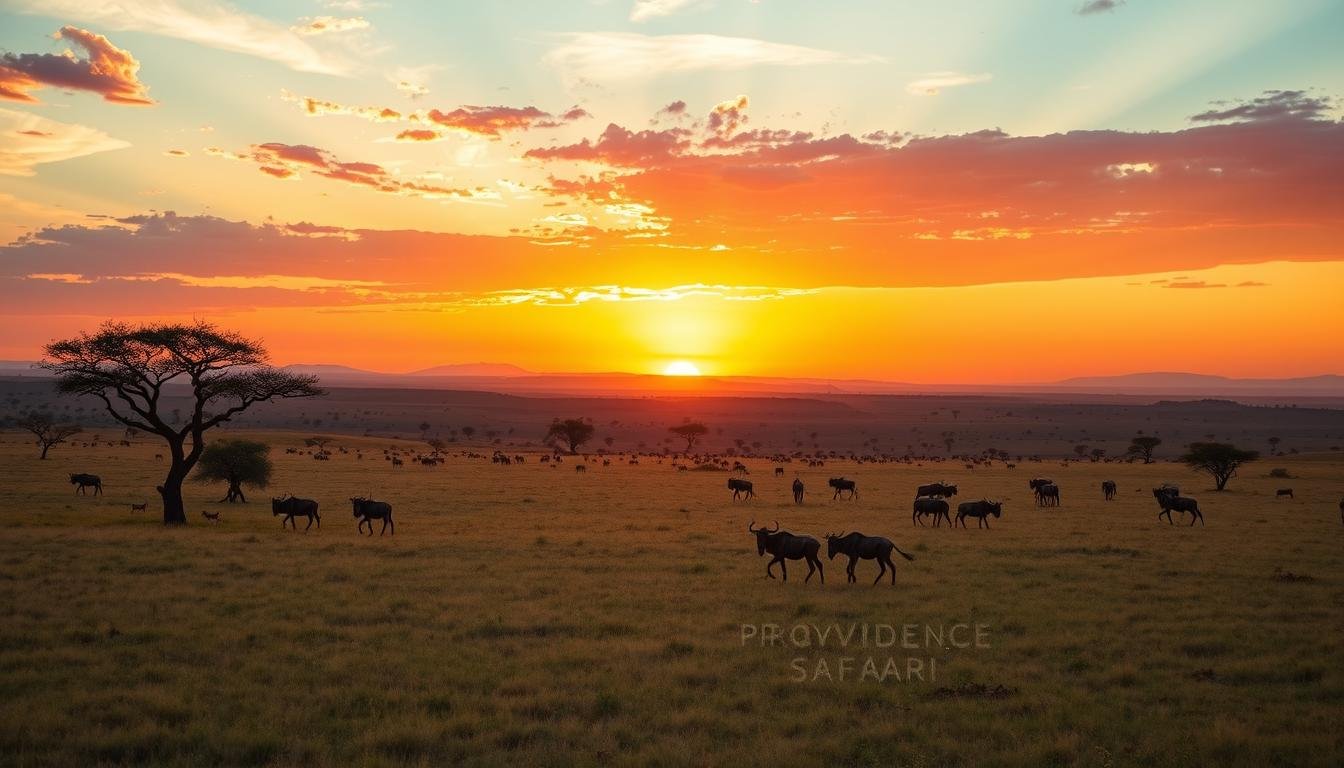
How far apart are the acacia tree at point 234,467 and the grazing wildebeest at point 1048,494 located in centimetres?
4237

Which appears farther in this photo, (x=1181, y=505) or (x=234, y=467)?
(x=234, y=467)

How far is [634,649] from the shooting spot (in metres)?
14.5

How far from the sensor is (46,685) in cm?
1220

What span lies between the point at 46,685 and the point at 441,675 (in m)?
5.70

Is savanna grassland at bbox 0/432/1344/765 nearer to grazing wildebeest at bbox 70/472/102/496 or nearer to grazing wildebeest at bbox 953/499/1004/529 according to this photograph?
grazing wildebeest at bbox 953/499/1004/529

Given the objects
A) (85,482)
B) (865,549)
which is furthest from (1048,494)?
(85,482)

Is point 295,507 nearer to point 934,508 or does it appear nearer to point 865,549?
point 865,549

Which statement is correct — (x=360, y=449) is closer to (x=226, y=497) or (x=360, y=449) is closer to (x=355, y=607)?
(x=226, y=497)

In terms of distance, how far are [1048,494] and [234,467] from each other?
43.7 m

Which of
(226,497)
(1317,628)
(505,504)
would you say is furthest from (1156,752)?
(226,497)

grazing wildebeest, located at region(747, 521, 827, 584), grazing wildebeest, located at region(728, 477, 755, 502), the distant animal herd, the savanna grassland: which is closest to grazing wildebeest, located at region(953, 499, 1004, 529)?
the distant animal herd

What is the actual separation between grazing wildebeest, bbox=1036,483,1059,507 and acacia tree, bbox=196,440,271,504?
42.4 m

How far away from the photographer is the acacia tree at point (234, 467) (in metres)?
44.4

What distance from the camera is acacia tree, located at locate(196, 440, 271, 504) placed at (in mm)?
44438
